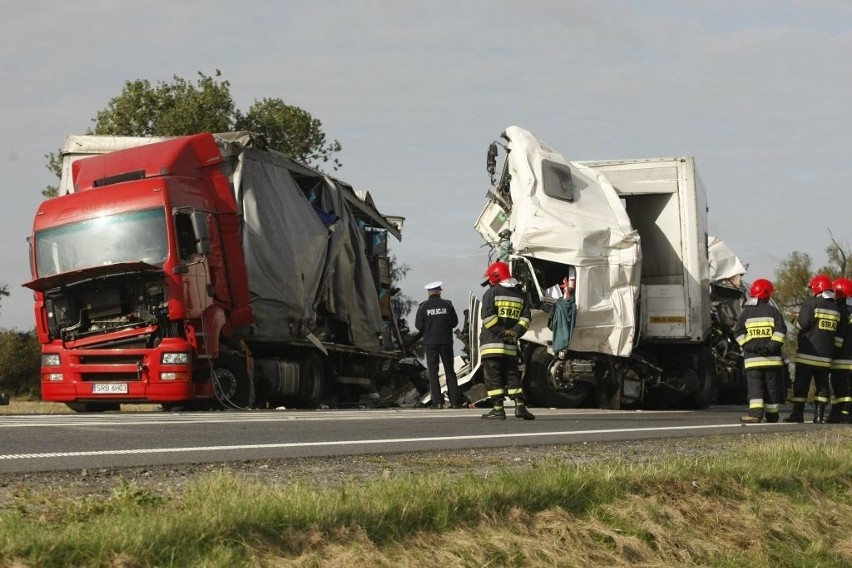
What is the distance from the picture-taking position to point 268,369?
1817 centimetres

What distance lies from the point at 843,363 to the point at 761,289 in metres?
1.43

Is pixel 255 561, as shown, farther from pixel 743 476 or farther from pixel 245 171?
pixel 245 171

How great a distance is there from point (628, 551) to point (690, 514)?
34.5 inches

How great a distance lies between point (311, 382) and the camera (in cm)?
1925

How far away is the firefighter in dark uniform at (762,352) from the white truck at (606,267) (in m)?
3.13

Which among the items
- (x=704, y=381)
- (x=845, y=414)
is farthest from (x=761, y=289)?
(x=704, y=381)

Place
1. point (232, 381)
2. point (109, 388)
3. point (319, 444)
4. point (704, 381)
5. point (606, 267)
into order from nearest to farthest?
point (319, 444) → point (109, 388) → point (232, 381) → point (606, 267) → point (704, 381)

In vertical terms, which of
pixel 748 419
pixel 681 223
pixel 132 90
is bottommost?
pixel 748 419

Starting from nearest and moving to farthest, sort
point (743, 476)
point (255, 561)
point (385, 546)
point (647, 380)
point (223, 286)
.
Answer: point (255, 561) → point (385, 546) → point (743, 476) → point (223, 286) → point (647, 380)

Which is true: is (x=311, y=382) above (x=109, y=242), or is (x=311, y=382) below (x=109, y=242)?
below

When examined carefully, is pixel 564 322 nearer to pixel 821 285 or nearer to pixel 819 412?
pixel 821 285

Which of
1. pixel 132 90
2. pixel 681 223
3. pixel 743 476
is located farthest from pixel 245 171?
pixel 132 90

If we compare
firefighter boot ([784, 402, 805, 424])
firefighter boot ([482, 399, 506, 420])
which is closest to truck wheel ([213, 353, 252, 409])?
firefighter boot ([482, 399, 506, 420])

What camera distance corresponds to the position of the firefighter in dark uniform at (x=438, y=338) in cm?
1928
